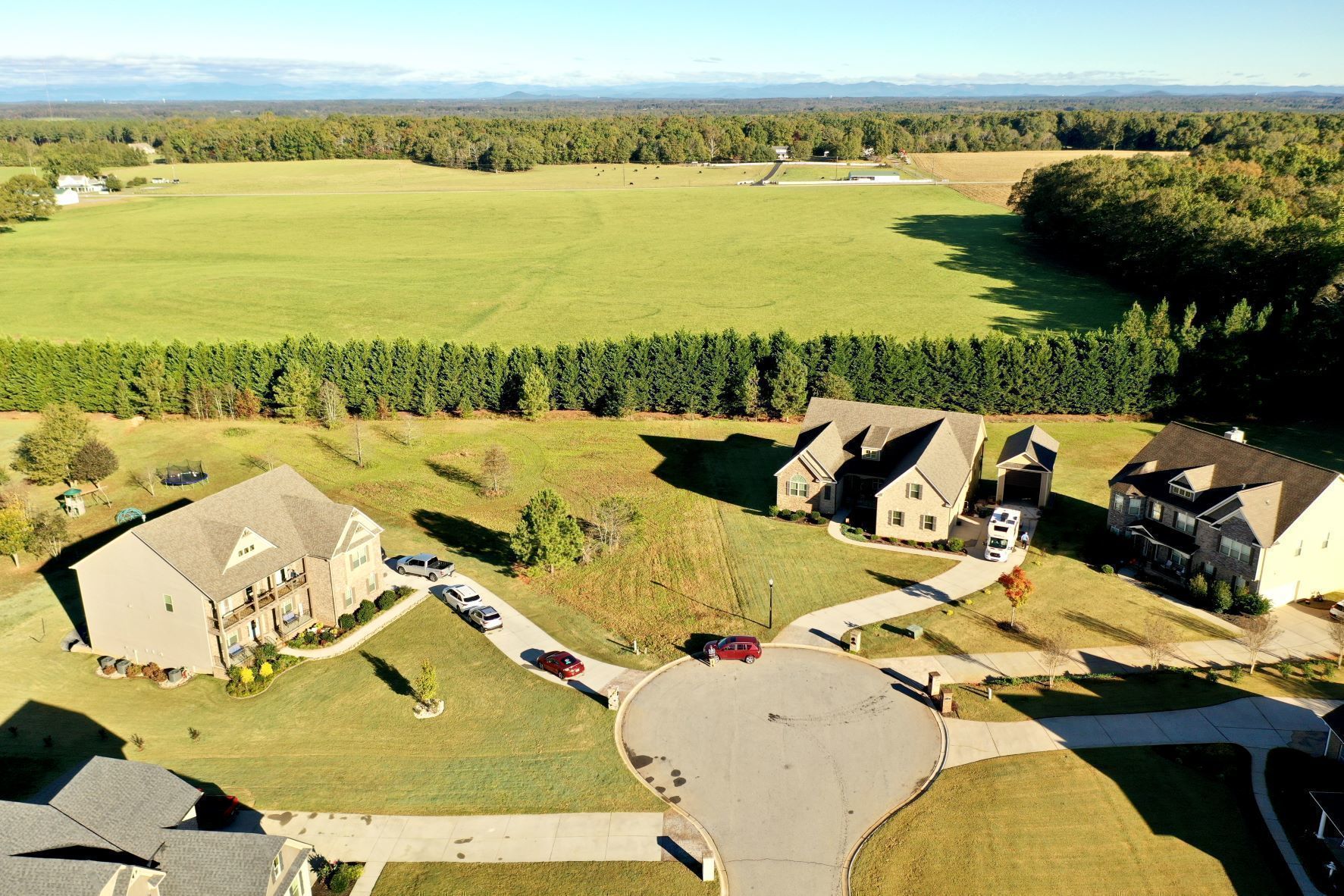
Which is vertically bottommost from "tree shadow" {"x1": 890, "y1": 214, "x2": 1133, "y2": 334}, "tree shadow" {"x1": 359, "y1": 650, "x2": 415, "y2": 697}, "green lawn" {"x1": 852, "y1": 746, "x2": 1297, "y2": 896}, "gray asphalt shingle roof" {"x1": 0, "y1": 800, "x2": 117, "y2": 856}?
"tree shadow" {"x1": 359, "y1": 650, "x2": 415, "y2": 697}

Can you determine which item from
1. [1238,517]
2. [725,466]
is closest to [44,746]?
[725,466]

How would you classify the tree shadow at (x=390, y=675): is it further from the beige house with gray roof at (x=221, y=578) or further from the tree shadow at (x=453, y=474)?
the tree shadow at (x=453, y=474)

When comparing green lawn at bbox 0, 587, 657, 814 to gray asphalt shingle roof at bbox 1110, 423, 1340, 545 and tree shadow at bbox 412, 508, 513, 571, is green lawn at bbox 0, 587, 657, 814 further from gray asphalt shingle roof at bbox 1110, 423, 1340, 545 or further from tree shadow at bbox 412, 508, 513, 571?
gray asphalt shingle roof at bbox 1110, 423, 1340, 545

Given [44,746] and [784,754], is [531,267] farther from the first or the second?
[784,754]

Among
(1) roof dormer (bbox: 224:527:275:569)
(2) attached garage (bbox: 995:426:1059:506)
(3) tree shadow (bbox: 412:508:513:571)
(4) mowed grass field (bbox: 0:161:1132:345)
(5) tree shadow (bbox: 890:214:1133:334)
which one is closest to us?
(1) roof dormer (bbox: 224:527:275:569)

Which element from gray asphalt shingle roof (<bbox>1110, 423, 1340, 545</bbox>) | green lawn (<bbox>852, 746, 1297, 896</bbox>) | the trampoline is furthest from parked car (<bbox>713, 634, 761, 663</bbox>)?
the trampoline

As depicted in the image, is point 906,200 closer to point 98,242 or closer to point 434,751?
point 98,242

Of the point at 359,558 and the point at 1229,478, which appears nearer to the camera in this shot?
the point at 359,558
